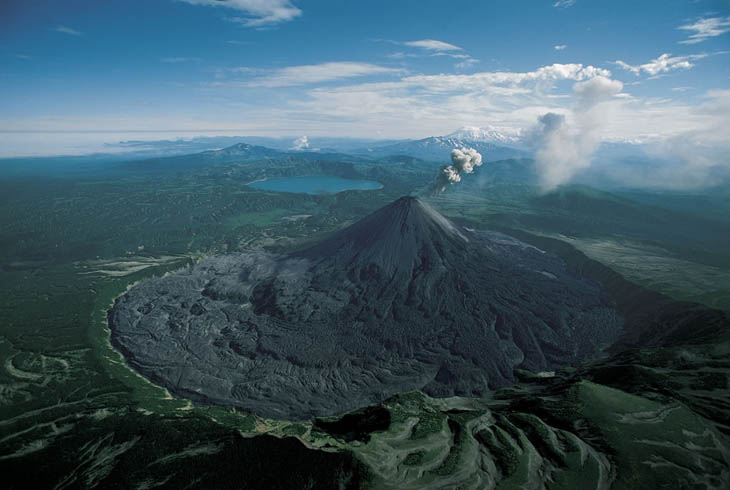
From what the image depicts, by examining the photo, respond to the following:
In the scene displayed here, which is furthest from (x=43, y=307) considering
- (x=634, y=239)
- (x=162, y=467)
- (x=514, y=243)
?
(x=634, y=239)

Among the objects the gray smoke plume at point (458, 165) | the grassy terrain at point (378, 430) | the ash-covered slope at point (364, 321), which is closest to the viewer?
the grassy terrain at point (378, 430)

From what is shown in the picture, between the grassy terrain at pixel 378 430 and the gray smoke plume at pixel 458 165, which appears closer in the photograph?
the grassy terrain at pixel 378 430

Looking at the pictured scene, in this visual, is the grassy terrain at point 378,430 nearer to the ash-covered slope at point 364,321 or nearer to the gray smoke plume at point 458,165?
the ash-covered slope at point 364,321

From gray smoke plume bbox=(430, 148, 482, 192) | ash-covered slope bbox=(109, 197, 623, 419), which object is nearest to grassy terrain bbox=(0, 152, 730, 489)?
ash-covered slope bbox=(109, 197, 623, 419)

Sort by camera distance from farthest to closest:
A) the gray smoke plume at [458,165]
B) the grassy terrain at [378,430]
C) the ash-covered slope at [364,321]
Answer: the gray smoke plume at [458,165]
the ash-covered slope at [364,321]
the grassy terrain at [378,430]

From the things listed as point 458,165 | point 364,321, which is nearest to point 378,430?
point 364,321

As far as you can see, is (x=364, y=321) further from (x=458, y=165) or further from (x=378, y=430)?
(x=458, y=165)

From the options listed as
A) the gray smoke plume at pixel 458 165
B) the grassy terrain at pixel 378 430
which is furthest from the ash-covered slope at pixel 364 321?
the gray smoke plume at pixel 458 165

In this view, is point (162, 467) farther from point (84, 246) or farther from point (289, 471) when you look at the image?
point (84, 246)
